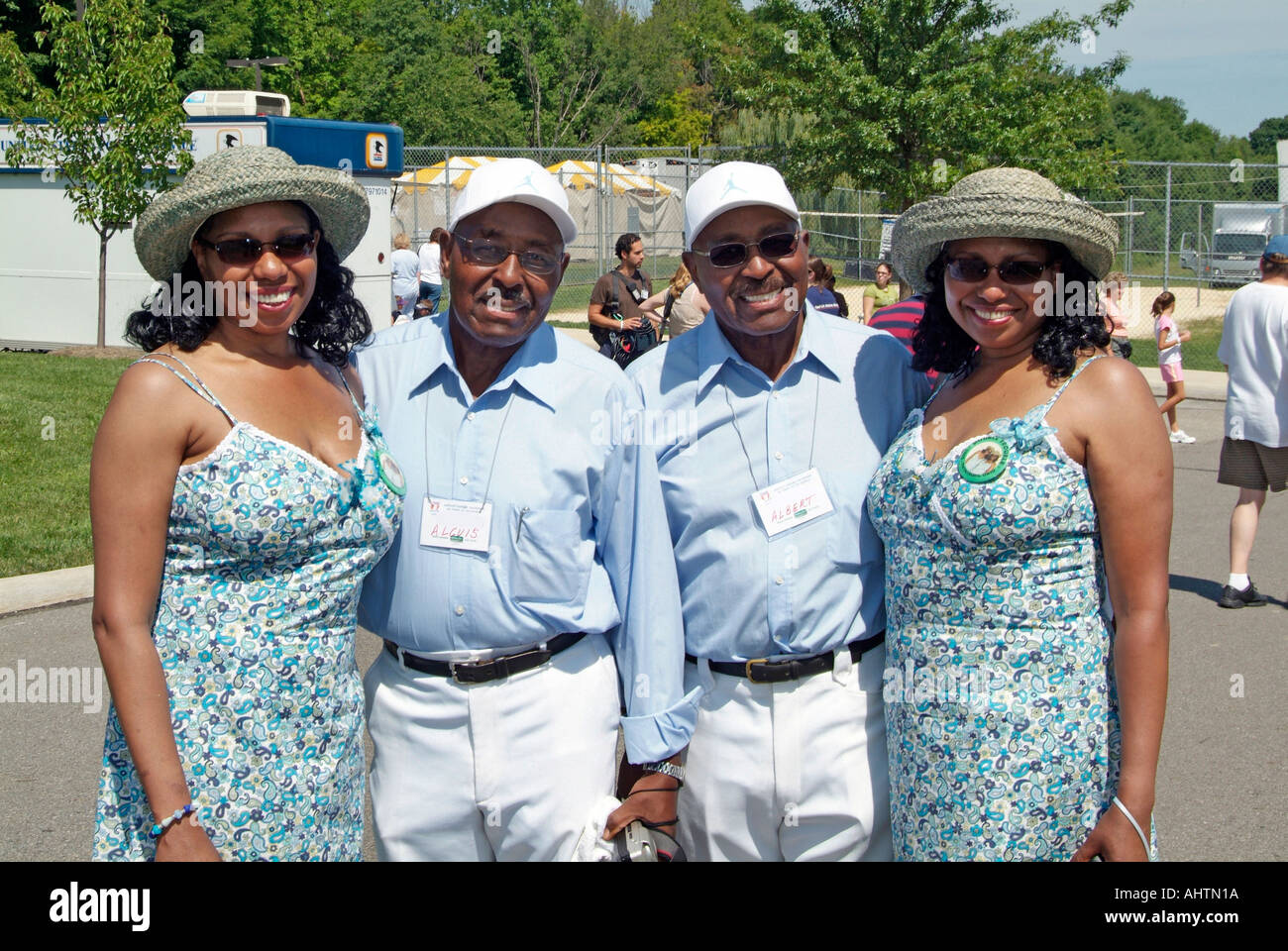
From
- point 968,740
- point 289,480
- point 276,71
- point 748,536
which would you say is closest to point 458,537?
point 289,480

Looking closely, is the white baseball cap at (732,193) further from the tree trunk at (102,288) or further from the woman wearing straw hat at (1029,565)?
the tree trunk at (102,288)

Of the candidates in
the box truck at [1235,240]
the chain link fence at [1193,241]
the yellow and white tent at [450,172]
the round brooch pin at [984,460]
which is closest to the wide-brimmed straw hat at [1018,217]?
the round brooch pin at [984,460]

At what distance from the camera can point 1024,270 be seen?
104 inches

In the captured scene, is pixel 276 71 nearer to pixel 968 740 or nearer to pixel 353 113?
pixel 353 113

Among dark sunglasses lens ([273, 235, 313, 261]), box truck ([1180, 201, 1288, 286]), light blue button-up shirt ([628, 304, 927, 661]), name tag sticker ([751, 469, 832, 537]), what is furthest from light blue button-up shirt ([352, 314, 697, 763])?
box truck ([1180, 201, 1288, 286])

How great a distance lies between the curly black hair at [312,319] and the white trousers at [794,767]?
114cm

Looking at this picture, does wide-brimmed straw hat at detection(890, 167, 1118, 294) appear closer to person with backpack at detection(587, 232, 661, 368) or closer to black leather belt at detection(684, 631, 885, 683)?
black leather belt at detection(684, 631, 885, 683)

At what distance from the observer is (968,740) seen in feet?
8.39

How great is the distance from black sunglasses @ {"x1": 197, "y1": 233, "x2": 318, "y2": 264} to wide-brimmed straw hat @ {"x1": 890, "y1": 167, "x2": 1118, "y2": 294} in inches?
52.4

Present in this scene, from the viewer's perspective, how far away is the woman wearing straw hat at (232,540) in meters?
→ 2.31

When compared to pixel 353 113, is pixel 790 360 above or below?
below

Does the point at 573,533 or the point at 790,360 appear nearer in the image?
the point at 573,533

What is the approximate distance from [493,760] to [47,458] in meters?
8.48

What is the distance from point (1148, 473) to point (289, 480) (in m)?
1.70
